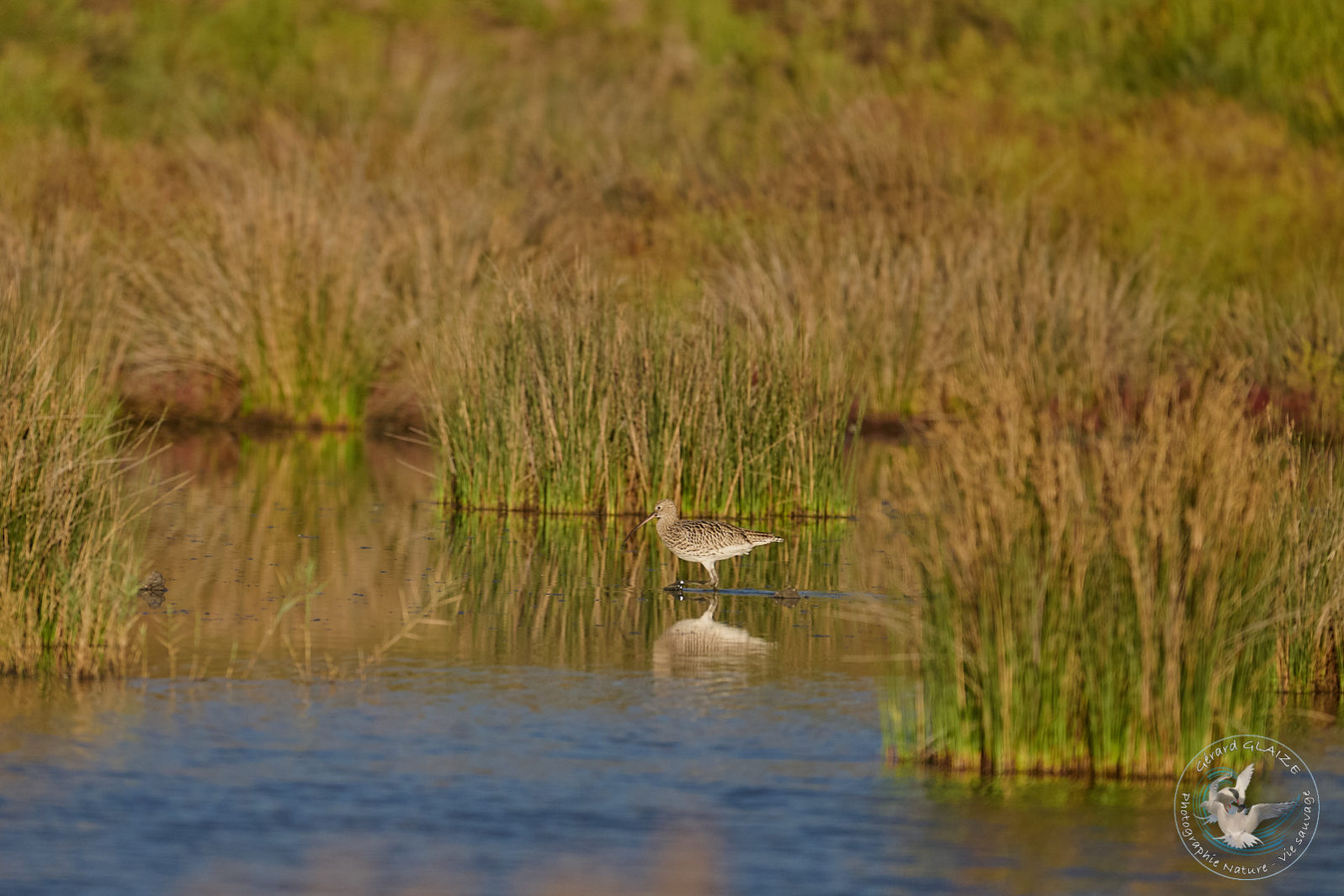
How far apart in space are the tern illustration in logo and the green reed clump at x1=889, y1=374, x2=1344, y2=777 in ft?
0.79

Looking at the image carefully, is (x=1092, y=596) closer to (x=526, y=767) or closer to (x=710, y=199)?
(x=526, y=767)

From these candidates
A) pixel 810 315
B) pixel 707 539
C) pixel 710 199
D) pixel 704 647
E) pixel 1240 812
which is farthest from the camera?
pixel 710 199

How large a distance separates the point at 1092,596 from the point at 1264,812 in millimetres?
901

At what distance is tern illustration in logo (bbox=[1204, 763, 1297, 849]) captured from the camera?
724 cm

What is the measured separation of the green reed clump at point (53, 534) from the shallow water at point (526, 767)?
27cm

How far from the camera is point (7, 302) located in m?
10.0

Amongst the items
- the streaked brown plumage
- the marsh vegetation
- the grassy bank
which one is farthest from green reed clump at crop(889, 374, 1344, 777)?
the streaked brown plumage

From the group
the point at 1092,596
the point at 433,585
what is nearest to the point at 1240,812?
the point at 1092,596

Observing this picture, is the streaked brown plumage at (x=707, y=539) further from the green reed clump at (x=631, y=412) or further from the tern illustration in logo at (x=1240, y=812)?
the tern illustration in logo at (x=1240, y=812)

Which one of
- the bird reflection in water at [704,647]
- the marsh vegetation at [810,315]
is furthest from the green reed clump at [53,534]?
the bird reflection in water at [704,647]

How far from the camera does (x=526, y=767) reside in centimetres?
778

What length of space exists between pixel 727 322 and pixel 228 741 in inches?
300

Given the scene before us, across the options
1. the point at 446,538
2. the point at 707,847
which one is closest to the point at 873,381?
the point at 446,538

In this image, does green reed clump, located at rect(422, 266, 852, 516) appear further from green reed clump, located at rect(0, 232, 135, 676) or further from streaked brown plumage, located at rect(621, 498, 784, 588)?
green reed clump, located at rect(0, 232, 135, 676)
